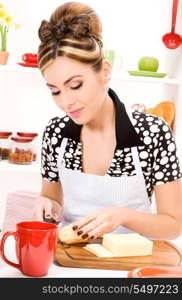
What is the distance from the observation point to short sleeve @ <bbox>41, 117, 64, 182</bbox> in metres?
1.85

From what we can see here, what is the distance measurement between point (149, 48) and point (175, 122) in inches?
22.8

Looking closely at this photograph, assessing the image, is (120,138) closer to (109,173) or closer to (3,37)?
(109,173)

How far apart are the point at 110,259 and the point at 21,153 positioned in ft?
6.78

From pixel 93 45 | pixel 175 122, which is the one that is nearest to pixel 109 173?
pixel 93 45

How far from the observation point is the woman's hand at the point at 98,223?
1.31 meters

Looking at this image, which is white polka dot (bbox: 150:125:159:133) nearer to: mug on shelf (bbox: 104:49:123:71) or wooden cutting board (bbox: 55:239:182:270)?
wooden cutting board (bbox: 55:239:182:270)

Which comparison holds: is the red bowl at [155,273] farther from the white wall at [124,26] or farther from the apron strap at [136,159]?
the white wall at [124,26]

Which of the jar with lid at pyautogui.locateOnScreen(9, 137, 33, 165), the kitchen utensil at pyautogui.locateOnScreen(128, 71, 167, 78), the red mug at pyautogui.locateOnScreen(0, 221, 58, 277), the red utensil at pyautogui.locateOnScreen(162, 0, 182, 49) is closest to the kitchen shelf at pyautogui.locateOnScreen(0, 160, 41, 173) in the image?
the jar with lid at pyautogui.locateOnScreen(9, 137, 33, 165)

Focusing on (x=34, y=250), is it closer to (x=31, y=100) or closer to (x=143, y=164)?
(x=143, y=164)

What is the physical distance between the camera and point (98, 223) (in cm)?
133

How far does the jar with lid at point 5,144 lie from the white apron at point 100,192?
4.92 ft

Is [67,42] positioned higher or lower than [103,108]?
higher

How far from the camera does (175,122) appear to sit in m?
3.31

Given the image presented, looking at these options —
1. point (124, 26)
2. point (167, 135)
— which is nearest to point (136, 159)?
point (167, 135)
